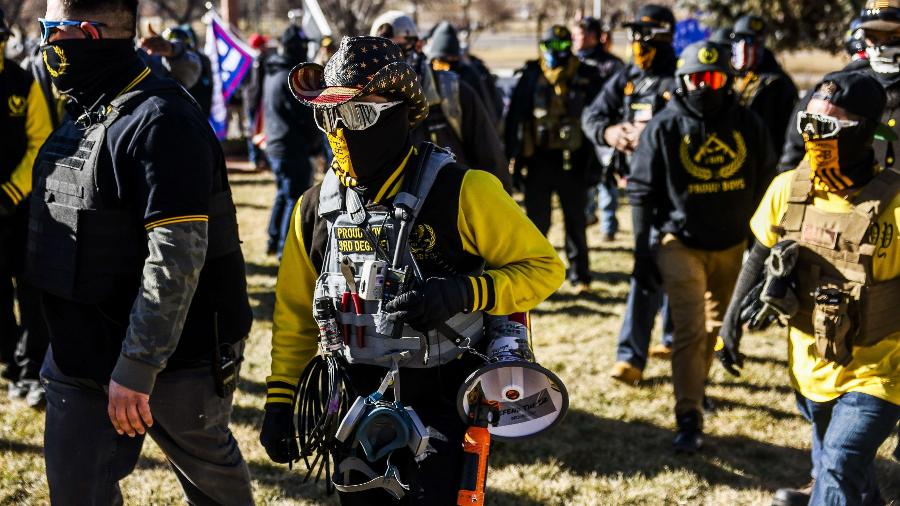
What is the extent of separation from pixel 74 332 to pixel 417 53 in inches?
156

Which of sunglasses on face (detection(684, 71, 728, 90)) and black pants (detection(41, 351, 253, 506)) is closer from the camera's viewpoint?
black pants (detection(41, 351, 253, 506))

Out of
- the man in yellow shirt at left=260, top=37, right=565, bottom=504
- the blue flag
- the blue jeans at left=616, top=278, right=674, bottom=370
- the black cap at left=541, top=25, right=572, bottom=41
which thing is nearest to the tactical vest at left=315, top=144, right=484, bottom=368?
the man in yellow shirt at left=260, top=37, right=565, bottom=504

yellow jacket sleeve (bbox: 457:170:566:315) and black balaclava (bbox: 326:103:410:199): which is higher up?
black balaclava (bbox: 326:103:410:199)

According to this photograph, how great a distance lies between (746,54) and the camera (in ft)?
24.3

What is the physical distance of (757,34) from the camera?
760cm

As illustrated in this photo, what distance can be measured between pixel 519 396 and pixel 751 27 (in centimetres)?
567

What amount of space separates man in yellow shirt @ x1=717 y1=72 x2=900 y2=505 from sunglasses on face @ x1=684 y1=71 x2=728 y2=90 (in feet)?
4.08

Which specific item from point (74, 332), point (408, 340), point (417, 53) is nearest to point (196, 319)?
point (74, 332)

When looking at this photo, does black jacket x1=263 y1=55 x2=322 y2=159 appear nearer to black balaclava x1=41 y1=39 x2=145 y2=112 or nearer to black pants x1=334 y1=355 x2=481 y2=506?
black balaclava x1=41 y1=39 x2=145 y2=112

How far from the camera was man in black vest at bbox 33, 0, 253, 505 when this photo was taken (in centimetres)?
292

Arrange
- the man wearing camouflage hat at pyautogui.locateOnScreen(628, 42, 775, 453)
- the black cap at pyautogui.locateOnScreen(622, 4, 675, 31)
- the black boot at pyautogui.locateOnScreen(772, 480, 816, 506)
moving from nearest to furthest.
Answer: the black boot at pyautogui.locateOnScreen(772, 480, 816, 506) → the man wearing camouflage hat at pyautogui.locateOnScreen(628, 42, 775, 453) → the black cap at pyautogui.locateOnScreen(622, 4, 675, 31)

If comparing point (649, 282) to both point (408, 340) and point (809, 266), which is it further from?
point (408, 340)

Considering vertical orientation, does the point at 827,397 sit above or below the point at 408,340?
below

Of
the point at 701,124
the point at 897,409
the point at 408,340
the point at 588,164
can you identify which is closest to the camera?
the point at 408,340
